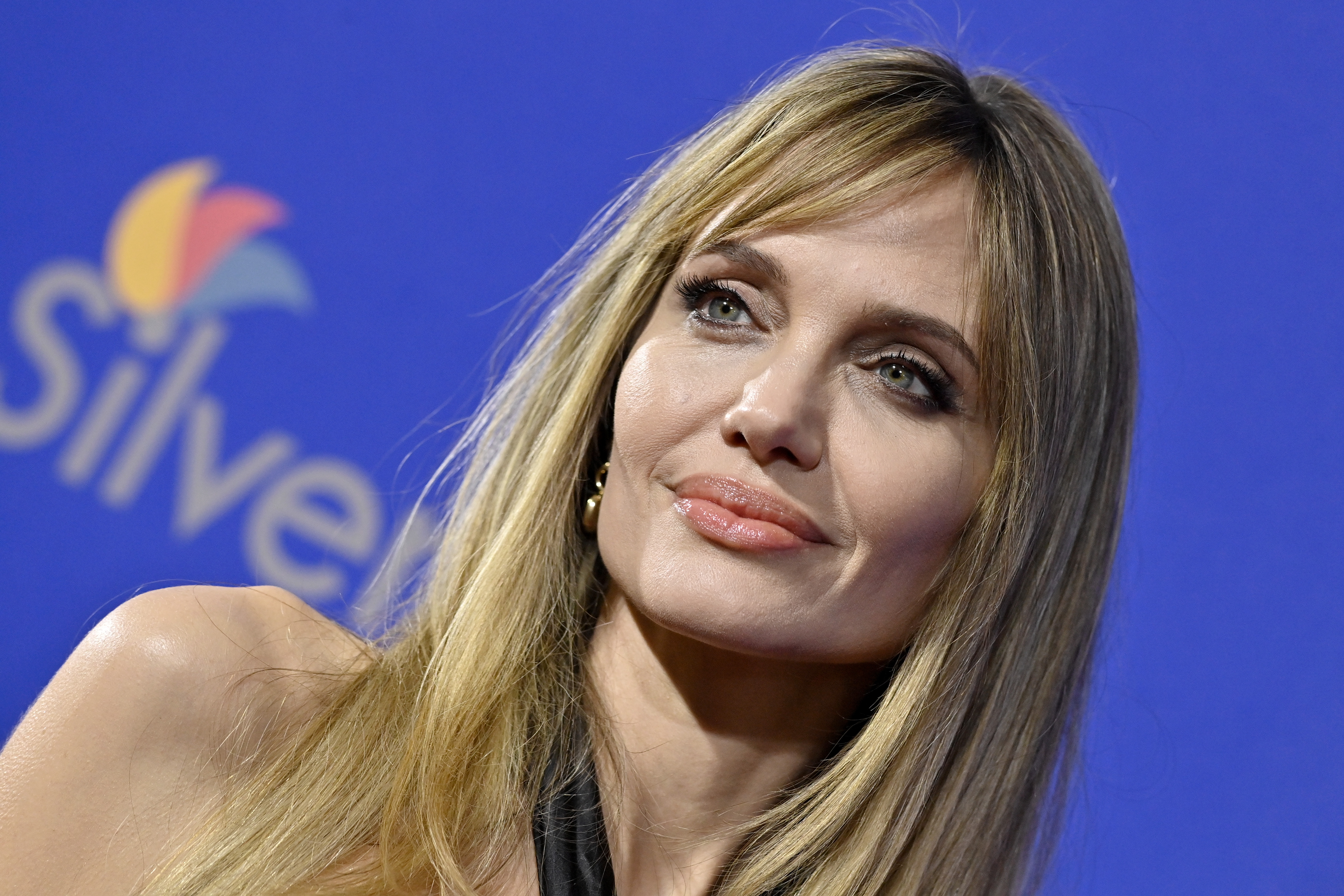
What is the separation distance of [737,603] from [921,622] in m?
0.25

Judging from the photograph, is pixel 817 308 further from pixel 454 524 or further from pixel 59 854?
pixel 59 854

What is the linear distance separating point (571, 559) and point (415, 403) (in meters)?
0.74

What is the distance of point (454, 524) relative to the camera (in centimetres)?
154

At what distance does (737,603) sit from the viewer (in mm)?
1207

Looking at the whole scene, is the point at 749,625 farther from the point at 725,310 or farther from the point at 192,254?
the point at 192,254

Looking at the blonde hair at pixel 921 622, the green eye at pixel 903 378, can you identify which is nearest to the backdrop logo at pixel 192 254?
the blonde hair at pixel 921 622

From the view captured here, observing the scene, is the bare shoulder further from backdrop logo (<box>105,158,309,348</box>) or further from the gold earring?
backdrop logo (<box>105,158,309,348</box>)

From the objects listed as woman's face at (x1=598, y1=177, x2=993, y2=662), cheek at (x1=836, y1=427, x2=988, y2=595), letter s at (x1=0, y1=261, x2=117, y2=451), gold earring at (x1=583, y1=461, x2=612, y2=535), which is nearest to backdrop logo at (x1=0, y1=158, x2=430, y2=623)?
letter s at (x1=0, y1=261, x2=117, y2=451)

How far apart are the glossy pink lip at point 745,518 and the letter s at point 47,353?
4.03ft

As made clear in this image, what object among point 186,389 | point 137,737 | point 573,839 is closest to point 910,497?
point 573,839

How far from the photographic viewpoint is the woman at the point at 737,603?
1.20 m

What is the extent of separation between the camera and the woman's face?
47.8 inches

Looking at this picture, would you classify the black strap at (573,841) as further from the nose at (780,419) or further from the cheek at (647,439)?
the nose at (780,419)

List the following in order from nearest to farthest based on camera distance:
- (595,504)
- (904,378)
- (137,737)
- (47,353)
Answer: (137,737) → (904,378) → (595,504) → (47,353)
